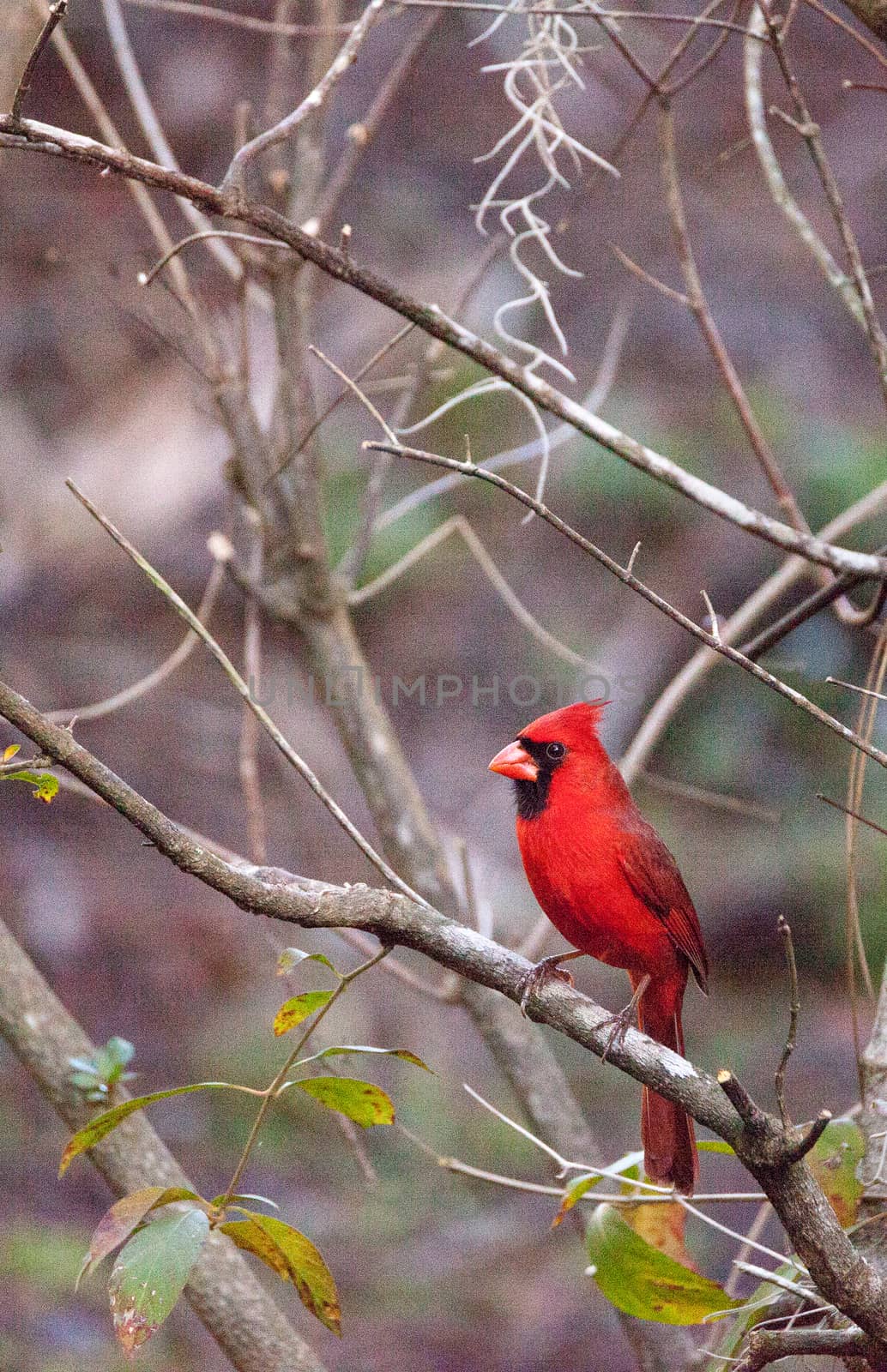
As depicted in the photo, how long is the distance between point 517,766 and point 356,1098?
116 centimetres

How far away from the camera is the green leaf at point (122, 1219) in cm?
149

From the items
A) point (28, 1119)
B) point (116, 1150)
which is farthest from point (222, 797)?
point (116, 1150)

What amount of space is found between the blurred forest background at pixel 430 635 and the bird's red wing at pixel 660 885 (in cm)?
224

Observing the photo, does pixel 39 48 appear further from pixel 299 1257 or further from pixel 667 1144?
pixel 667 1144

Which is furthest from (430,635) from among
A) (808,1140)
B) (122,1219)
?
(808,1140)

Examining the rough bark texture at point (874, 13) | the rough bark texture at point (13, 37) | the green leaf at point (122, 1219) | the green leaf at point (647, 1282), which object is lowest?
the green leaf at point (647, 1282)

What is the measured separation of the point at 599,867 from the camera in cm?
257

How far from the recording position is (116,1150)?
94.4 inches

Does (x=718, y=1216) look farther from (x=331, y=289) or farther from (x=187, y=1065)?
(x=331, y=289)

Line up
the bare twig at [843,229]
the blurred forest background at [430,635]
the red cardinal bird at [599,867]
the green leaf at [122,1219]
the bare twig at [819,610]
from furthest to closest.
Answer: the blurred forest background at [430,635] → the red cardinal bird at [599,867] → the bare twig at [819,610] → the bare twig at [843,229] → the green leaf at [122,1219]

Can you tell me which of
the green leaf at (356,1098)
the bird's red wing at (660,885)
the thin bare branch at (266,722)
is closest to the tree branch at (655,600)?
the thin bare branch at (266,722)

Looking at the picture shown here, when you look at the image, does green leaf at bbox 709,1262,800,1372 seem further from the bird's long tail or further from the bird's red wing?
the bird's red wing

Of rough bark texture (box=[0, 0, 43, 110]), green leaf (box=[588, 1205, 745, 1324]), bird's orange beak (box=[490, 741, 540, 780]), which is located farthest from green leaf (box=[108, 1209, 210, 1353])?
rough bark texture (box=[0, 0, 43, 110])

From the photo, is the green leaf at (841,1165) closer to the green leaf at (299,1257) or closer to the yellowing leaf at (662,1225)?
the yellowing leaf at (662,1225)
